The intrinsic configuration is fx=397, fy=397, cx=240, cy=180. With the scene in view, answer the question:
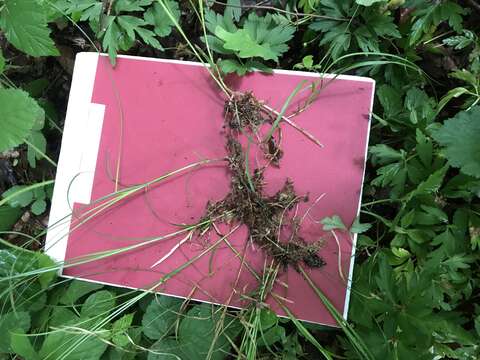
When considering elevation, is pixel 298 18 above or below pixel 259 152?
above

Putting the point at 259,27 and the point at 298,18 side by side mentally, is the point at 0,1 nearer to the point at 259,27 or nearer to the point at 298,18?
the point at 259,27

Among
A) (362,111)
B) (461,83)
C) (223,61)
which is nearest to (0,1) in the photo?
(223,61)

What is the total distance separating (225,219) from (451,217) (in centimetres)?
60

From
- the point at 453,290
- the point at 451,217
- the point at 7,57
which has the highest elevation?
the point at 7,57

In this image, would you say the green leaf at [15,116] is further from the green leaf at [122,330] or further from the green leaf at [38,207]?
the green leaf at [122,330]

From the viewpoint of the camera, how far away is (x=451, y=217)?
3.48 feet

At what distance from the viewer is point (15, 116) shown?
42.8 inches

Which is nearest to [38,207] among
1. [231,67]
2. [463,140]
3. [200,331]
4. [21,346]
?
[21,346]

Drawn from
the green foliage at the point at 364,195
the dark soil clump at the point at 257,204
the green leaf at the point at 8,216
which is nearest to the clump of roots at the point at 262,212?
the dark soil clump at the point at 257,204

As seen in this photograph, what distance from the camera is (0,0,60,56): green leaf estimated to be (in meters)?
1.09

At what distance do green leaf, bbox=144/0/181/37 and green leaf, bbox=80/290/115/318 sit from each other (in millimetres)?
759

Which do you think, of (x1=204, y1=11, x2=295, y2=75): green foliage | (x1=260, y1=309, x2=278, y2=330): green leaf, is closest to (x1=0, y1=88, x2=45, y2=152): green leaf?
(x1=204, y1=11, x2=295, y2=75): green foliage

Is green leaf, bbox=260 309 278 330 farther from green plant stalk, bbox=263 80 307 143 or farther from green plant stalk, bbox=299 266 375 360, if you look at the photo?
green plant stalk, bbox=263 80 307 143

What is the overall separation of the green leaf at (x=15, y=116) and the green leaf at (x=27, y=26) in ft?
0.47
